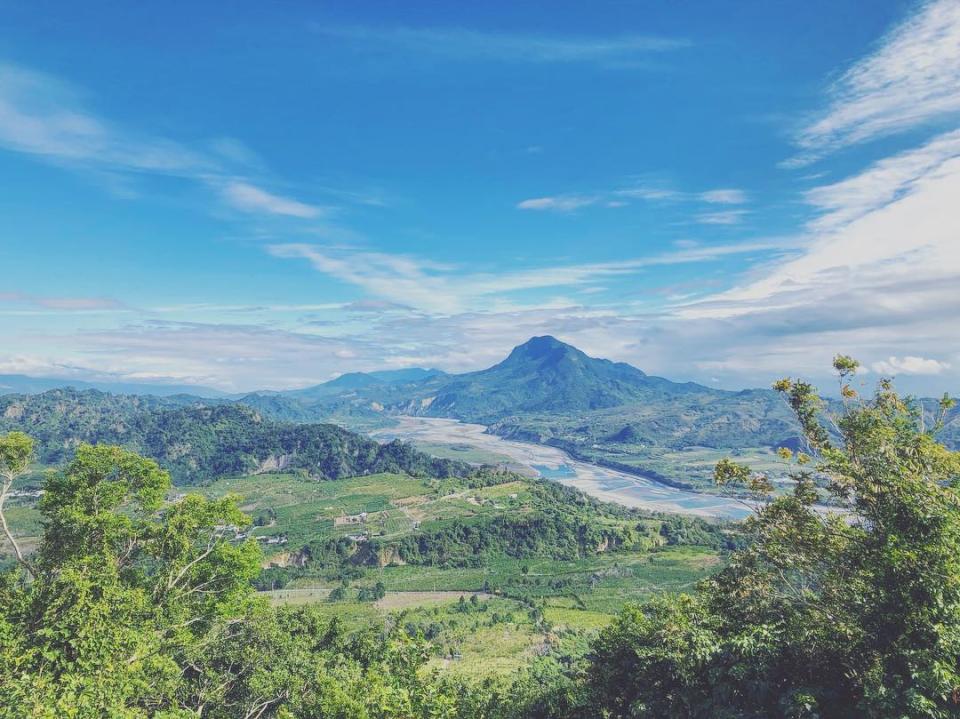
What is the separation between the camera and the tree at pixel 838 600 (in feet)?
39.1

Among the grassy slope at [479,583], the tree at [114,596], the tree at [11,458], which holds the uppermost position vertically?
the tree at [11,458]

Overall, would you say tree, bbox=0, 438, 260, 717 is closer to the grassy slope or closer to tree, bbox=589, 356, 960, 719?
tree, bbox=589, 356, 960, 719

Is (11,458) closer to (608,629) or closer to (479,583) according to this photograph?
(608,629)

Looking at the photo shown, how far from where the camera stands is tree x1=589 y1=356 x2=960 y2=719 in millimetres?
11922

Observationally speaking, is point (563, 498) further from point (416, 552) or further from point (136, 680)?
point (136, 680)

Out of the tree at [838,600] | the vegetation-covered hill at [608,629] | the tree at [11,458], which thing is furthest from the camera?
the tree at [11,458]

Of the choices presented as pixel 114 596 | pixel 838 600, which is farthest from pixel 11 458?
pixel 838 600

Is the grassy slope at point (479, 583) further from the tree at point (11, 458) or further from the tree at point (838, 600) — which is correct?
the tree at point (11, 458)

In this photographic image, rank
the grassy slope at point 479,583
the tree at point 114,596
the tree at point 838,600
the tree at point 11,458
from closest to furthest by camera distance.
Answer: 1. the tree at point 838,600
2. the tree at point 114,596
3. the tree at point 11,458
4. the grassy slope at point 479,583

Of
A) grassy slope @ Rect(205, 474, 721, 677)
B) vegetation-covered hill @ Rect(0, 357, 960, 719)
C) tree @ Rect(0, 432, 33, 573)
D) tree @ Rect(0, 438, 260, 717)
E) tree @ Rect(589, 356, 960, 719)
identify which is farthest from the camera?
grassy slope @ Rect(205, 474, 721, 677)

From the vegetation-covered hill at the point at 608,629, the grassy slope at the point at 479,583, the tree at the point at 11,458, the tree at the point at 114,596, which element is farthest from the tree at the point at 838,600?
the grassy slope at the point at 479,583

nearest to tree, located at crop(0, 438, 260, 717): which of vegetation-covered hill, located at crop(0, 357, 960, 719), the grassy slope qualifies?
vegetation-covered hill, located at crop(0, 357, 960, 719)

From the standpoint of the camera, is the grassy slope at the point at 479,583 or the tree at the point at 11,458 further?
the grassy slope at the point at 479,583

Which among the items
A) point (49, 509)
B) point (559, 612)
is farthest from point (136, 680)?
point (559, 612)
